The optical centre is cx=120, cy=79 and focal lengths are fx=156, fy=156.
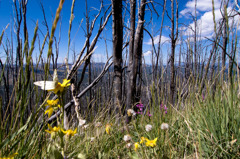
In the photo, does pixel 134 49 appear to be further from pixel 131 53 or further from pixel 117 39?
pixel 117 39

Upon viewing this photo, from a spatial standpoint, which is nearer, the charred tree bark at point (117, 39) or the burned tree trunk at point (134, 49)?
the charred tree bark at point (117, 39)

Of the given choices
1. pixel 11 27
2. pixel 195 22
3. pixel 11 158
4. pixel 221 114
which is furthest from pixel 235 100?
pixel 195 22

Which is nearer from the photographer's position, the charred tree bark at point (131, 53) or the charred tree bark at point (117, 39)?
the charred tree bark at point (117, 39)

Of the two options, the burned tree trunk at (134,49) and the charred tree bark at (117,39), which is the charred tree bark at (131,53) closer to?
the burned tree trunk at (134,49)

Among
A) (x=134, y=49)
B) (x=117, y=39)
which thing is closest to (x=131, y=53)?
(x=134, y=49)

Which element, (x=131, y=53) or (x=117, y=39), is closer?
(x=117, y=39)

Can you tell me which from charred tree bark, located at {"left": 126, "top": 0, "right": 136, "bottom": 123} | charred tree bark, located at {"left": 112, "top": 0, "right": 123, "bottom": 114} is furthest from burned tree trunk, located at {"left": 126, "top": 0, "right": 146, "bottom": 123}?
charred tree bark, located at {"left": 112, "top": 0, "right": 123, "bottom": 114}

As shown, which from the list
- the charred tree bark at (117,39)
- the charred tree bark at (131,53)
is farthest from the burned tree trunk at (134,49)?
the charred tree bark at (117,39)

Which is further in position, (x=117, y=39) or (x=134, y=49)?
(x=134, y=49)

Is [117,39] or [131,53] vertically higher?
[117,39]

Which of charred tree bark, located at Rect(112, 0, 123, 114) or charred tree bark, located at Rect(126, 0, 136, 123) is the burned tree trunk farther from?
charred tree bark, located at Rect(112, 0, 123, 114)

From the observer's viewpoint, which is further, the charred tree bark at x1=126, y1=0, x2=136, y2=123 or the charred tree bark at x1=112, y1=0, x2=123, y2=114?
the charred tree bark at x1=126, y1=0, x2=136, y2=123

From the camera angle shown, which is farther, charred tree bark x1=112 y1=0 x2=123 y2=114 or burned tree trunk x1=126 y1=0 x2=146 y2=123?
burned tree trunk x1=126 y1=0 x2=146 y2=123

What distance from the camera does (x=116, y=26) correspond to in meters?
1.33
